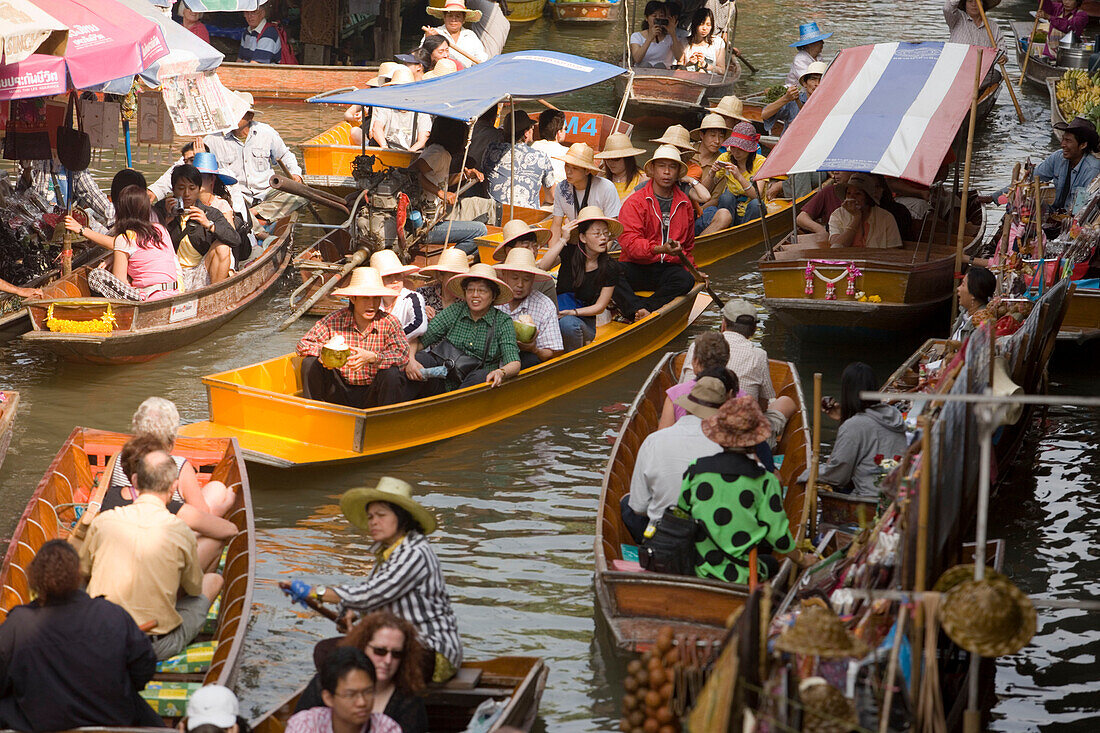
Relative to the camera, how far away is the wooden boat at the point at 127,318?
31.2 feet

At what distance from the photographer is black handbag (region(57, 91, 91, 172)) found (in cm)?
1131

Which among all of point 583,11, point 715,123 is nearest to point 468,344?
point 715,123

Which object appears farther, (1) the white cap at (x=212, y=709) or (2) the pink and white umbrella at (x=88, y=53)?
(2) the pink and white umbrella at (x=88, y=53)

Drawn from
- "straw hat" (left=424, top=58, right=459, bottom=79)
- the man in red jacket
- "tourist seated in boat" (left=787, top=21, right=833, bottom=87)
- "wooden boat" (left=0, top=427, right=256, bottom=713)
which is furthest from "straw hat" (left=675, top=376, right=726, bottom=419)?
"tourist seated in boat" (left=787, top=21, right=833, bottom=87)

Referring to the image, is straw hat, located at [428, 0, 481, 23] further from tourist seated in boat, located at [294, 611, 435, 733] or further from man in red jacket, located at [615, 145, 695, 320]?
tourist seated in boat, located at [294, 611, 435, 733]

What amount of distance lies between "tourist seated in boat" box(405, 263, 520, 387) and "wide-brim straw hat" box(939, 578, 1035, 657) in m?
5.20

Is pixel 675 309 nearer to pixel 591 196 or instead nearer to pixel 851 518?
pixel 591 196

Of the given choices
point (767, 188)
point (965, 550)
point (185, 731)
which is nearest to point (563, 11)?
point (767, 188)

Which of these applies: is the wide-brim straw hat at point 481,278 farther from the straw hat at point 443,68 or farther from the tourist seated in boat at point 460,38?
the tourist seated in boat at point 460,38

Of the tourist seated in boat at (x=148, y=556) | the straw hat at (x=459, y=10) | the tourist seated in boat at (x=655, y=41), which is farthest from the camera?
the tourist seated in boat at (x=655, y=41)

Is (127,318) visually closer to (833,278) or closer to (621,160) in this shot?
(621,160)

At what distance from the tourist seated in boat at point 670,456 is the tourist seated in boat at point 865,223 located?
16.2ft

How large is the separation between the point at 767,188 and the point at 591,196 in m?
3.78

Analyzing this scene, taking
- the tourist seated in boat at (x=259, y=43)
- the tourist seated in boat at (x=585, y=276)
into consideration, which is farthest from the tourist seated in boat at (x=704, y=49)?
the tourist seated in boat at (x=585, y=276)
